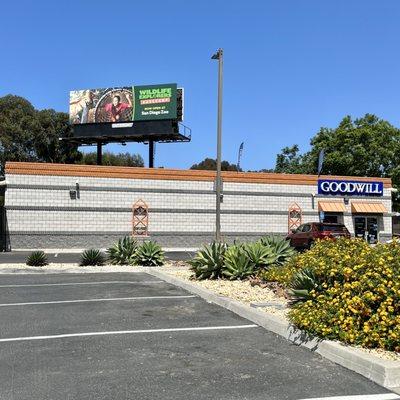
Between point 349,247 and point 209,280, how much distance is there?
436cm

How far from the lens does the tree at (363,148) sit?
45688 mm

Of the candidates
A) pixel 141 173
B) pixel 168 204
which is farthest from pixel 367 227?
pixel 141 173

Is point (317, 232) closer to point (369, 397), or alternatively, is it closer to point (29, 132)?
point (369, 397)

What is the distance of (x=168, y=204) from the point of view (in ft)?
103

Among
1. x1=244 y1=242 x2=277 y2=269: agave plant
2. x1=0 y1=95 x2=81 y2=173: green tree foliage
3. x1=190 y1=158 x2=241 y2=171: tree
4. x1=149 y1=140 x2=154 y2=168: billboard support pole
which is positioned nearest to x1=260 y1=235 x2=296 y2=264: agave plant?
→ x1=244 y1=242 x2=277 y2=269: agave plant

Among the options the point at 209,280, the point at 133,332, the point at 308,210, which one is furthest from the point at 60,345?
the point at 308,210

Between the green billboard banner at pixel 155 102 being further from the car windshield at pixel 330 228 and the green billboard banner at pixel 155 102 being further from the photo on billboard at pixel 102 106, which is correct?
the car windshield at pixel 330 228

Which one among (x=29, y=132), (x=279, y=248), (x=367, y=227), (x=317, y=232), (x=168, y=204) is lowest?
(x=367, y=227)

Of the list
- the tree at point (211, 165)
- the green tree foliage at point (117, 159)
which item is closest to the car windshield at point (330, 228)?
the green tree foliage at point (117, 159)

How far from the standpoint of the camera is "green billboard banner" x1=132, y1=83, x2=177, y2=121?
1521 inches

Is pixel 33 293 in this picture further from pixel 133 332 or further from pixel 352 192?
pixel 352 192

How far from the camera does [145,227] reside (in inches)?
1219

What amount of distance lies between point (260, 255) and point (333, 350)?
650 cm

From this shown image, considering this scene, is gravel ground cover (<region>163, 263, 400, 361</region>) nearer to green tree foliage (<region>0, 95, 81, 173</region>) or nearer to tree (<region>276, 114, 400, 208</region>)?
tree (<region>276, 114, 400, 208</region>)
